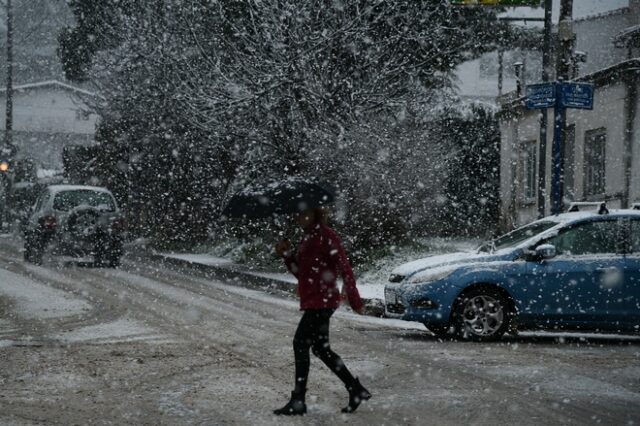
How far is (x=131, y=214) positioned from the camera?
33688 mm

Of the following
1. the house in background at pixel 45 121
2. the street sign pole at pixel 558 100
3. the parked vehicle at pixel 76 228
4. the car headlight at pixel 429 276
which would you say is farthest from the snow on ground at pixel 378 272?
the house in background at pixel 45 121

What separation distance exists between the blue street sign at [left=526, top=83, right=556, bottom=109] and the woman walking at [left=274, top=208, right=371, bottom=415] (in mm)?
7822

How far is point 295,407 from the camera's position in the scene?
740 centimetres

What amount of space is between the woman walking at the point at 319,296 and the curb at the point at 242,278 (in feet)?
24.7

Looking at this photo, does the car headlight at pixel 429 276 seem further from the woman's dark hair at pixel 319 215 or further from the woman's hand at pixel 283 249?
the woman's hand at pixel 283 249

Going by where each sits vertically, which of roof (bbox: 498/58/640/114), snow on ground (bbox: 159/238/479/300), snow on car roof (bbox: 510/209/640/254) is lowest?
snow on ground (bbox: 159/238/479/300)

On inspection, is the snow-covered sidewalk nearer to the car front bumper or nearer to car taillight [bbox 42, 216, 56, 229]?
the car front bumper

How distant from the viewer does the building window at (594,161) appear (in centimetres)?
2488

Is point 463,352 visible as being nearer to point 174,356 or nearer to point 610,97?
point 174,356

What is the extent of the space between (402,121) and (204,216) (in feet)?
30.0

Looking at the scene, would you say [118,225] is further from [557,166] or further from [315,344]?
[315,344]

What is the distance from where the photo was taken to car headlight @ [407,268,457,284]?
12023 mm

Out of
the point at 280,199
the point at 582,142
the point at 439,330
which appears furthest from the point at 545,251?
the point at 582,142

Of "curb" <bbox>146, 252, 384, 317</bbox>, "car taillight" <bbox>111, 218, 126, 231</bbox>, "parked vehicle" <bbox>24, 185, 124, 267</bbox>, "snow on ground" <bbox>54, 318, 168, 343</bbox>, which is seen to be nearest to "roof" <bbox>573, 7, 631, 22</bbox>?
"curb" <bbox>146, 252, 384, 317</bbox>
